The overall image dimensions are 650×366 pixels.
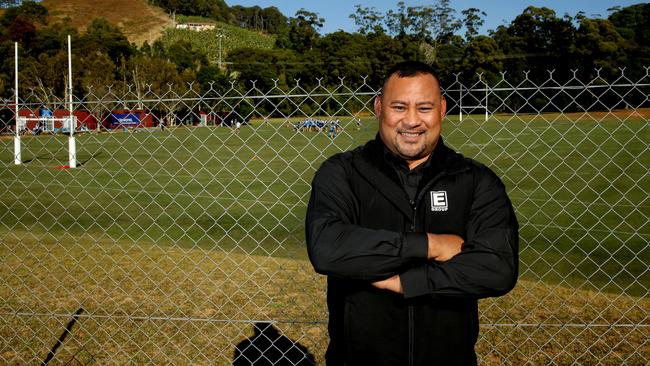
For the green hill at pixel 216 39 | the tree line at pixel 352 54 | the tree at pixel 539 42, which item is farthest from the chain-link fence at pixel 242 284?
the green hill at pixel 216 39

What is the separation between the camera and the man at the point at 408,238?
6.72ft

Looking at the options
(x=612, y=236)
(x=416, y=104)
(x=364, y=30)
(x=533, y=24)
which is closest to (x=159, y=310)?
(x=416, y=104)

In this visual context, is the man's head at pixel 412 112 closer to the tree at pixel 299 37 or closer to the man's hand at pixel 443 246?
the man's hand at pixel 443 246

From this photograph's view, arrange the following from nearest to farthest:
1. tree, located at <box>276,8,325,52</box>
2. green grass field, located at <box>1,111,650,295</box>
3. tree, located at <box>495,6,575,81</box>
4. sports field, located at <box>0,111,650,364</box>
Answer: sports field, located at <box>0,111,650,364</box>, green grass field, located at <box>1,111,650,295</box>, tree, located at <box>495,6,575,81</box>, tree, located at <box>276,8,325,52</box>

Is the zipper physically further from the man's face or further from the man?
the man's face

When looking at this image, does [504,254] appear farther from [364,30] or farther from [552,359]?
[364,30]

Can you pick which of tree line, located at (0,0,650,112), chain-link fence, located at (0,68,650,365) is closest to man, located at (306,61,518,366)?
chain-link fence, located at (0,68,650,365)

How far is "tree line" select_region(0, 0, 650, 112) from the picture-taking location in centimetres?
5882

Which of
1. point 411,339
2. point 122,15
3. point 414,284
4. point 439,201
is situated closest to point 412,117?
Answer: point 439,201

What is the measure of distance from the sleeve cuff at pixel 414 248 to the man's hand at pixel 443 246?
3 cm

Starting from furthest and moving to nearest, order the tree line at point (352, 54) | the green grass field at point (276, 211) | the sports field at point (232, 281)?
1. the tree line at point (352, 54)
2. the green grass field at point (276, 211)
3. the sports field at point (232, 281)

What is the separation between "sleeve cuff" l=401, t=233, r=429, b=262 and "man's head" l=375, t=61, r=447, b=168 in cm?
40

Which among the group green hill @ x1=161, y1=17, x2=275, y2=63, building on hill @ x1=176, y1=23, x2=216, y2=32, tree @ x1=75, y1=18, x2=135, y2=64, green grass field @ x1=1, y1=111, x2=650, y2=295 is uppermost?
building on hill @ x1=176, y1=23, x2=216, y2=32

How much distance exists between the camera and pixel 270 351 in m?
4.22
